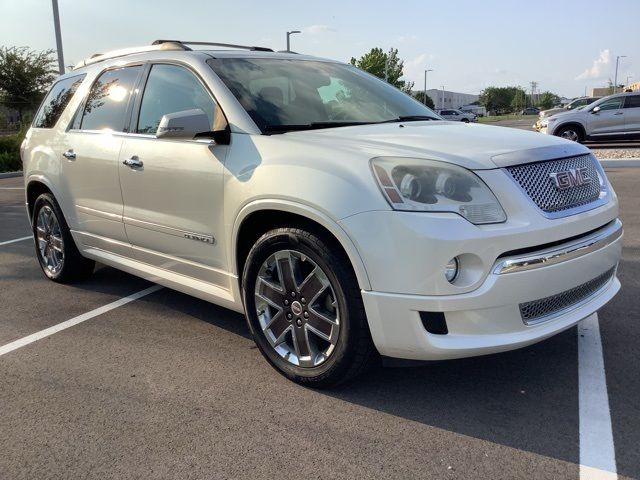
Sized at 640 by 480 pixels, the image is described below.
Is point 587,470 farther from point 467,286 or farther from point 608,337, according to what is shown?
point 608,337

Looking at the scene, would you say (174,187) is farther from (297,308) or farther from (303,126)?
(297,308)

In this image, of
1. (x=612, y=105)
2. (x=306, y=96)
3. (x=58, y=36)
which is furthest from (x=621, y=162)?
(x=58, y=36)

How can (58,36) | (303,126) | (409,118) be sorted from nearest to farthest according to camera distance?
(303,126), (409,118), (58,36)

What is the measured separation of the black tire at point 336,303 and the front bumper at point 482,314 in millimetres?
85

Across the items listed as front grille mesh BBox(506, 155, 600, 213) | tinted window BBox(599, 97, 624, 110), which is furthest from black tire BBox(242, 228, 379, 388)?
tinted window BBox(599, 97, 624, 110)

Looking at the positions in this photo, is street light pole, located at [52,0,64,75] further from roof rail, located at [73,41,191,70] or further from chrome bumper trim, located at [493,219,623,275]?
chrome bumper trim, located at [493,219,623,275]

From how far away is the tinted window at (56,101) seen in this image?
16.3 feet

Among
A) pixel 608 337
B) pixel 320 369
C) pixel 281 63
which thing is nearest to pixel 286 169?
pixel 320 369

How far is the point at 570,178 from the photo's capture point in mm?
2932

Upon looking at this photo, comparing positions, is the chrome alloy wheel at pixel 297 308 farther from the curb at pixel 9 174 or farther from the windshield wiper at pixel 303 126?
the curb at pixel 9 174

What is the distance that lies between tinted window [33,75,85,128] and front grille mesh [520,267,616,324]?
4.00 m

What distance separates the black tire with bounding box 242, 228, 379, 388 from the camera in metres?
2.77

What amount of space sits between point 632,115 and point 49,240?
1535 cm

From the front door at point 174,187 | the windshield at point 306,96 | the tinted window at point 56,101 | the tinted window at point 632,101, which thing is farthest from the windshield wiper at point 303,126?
the tinted window at point 632,101
